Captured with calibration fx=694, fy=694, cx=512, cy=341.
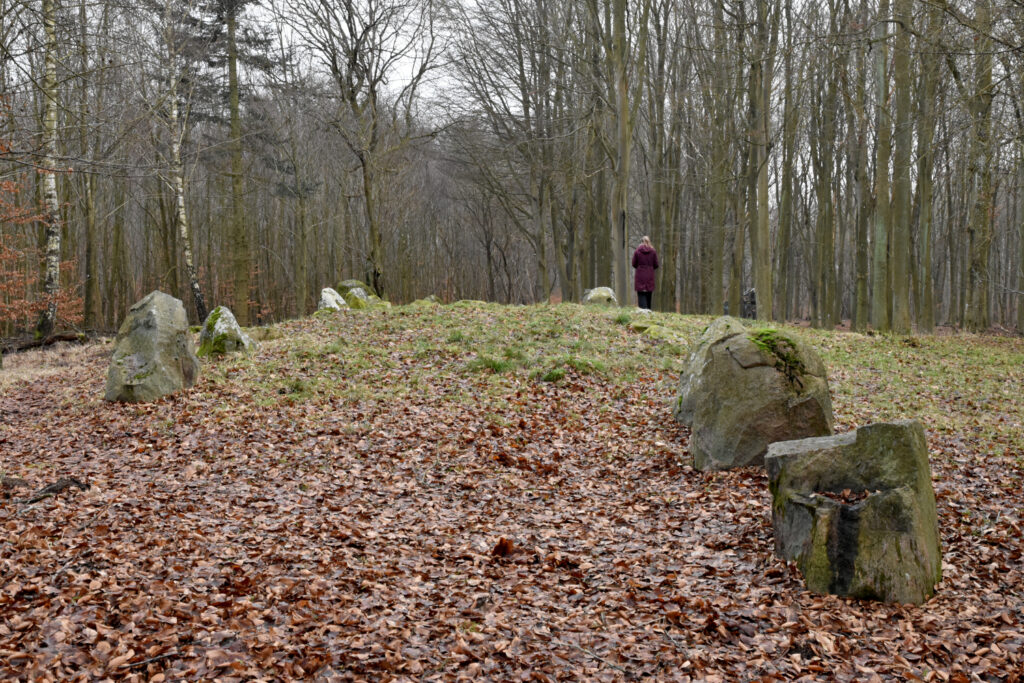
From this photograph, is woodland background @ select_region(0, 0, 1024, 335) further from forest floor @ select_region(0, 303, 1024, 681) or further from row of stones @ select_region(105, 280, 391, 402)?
forest floor @ select_region(0, 303, 1024, 681)

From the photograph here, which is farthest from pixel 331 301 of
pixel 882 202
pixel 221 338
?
pixel 882 202

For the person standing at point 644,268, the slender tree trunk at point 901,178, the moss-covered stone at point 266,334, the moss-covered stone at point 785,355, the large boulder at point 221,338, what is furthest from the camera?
the person standing at point 644,268

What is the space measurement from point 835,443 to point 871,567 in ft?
3.28

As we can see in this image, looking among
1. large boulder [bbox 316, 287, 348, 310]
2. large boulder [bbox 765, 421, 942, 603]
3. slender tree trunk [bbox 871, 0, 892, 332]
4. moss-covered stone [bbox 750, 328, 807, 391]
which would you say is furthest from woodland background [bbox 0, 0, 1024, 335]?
large boulder [bbox 765, 421, 942, 603]

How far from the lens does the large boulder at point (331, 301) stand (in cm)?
1742

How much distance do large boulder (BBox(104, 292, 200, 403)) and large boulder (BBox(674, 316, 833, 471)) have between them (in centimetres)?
766

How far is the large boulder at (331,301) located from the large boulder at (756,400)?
11404mm

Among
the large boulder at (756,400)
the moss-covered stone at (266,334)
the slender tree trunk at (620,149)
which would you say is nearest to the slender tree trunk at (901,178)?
the slender tree trunk at (620,149)

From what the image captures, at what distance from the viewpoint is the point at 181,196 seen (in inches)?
759

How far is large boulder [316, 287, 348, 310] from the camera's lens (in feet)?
57.1

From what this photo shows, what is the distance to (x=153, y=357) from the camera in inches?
409

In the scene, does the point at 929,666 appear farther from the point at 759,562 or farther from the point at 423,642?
the point at 423,642

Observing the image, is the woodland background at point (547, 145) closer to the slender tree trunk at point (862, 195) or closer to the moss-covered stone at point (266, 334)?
the slender tree trunk at point (862, 195)

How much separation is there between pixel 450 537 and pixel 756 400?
3.73 meters
